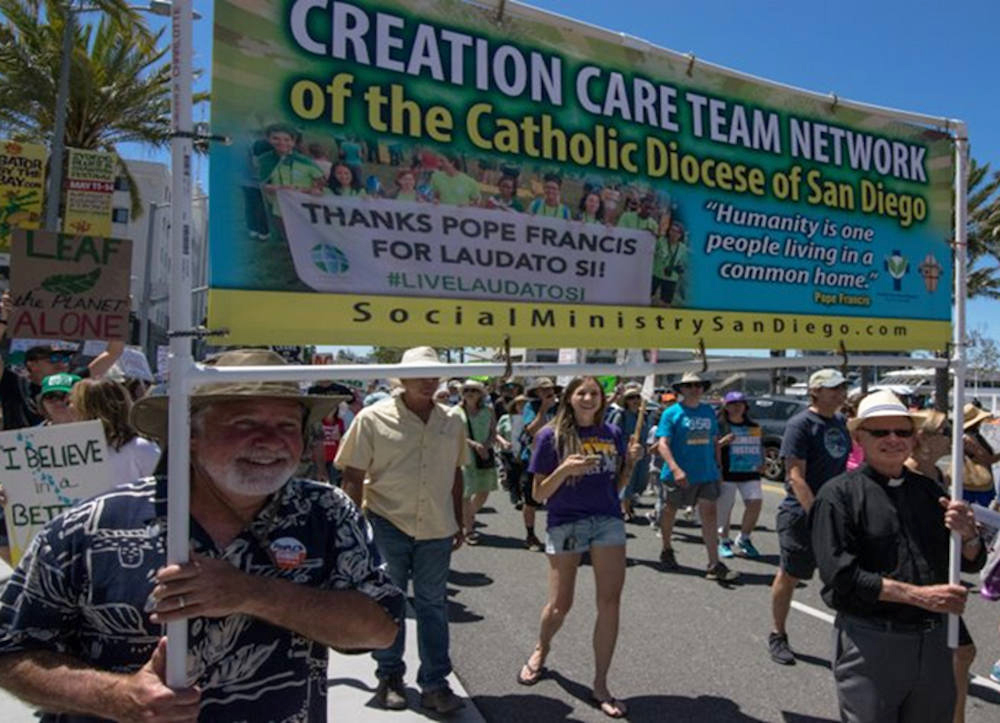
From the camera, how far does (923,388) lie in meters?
33.6

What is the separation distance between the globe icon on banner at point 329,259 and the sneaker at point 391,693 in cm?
305

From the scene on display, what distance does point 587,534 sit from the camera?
438cm

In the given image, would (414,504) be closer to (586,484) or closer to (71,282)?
(586,484)

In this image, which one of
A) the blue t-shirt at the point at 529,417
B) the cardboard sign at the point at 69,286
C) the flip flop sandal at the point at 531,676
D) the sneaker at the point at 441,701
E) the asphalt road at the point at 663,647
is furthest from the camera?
the blue t-shirt at the point at 529,417

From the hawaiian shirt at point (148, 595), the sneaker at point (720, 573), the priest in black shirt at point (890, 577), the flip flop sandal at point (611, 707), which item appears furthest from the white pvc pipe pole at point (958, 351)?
the sneaker at point (720, 573)

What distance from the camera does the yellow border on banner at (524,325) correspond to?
185cm

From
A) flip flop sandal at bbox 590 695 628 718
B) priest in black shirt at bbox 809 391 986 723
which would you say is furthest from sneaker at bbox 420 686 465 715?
priest in black shirt at bbox 809 391 986 723

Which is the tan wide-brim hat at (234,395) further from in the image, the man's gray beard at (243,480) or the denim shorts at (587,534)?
the denim shorts at (587,534)

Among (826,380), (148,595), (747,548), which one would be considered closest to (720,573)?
(747,548)

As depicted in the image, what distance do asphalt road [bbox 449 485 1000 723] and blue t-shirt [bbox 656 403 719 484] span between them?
94cm

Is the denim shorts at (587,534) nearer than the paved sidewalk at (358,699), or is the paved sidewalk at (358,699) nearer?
the paved sidewalk at (358,699)

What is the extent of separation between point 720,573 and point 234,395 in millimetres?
6156

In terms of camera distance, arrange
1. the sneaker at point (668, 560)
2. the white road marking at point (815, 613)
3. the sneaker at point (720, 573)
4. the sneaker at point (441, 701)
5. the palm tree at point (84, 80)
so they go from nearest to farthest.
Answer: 1. the sneaker at point (441, 701)
2. the white road marking at point (815, 613)
3. the sneaker at point (720, 573)
4. the sneaker at point (668, 560)
5. the palm tree at point (84, 80)

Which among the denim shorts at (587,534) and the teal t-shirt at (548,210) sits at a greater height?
the teal t-shirt at (548,210)
